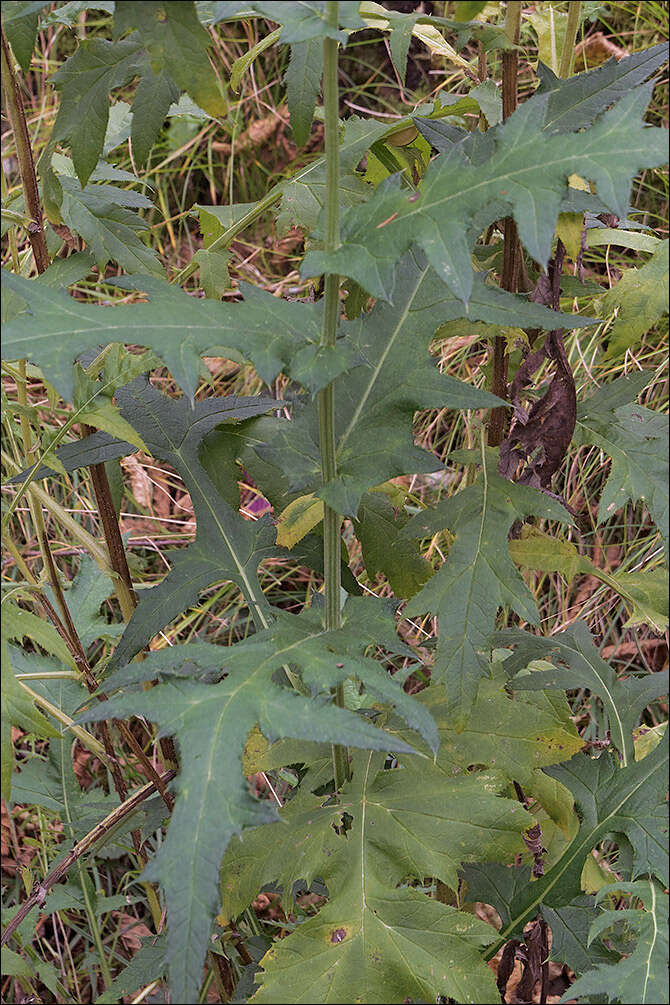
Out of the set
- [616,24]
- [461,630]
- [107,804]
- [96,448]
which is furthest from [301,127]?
[616,24]

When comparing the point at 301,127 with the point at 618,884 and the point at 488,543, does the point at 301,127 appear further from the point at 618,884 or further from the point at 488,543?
the point at 618,884

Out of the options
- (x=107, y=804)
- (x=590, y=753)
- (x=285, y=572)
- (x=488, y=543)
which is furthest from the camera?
(x=285, y=572)

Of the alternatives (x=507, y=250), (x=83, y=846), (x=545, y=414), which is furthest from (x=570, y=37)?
(x=83, y=846)

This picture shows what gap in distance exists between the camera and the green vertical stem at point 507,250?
52.5 inches

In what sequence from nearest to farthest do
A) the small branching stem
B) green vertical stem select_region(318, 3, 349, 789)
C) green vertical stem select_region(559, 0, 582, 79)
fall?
green vertical stem select_region(318, 3, 349, 789) → green vertical stem select_region(559, 0, 582, 79) → the small branching stem

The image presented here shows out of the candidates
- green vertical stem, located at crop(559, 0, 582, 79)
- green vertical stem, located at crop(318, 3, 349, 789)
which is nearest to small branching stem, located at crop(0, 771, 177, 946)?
green vertical stem, located at crop(318, 3, 349, 789)

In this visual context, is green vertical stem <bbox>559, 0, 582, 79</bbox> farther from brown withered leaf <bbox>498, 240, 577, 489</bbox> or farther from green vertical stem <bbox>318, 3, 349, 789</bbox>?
green vertical stem <bbox>318, 3, 349, 789</bbox>

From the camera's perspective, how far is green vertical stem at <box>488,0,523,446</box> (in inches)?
52.5

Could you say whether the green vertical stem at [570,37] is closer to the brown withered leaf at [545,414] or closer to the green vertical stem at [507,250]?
the green vertical stem at [507,250]

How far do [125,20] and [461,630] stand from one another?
0.78 meters

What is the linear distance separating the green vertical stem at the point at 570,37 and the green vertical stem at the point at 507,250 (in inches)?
2.6

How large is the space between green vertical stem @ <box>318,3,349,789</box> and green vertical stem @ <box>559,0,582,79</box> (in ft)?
1.18

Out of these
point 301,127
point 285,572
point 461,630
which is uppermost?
point 301,127

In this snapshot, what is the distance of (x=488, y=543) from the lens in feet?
4.25
